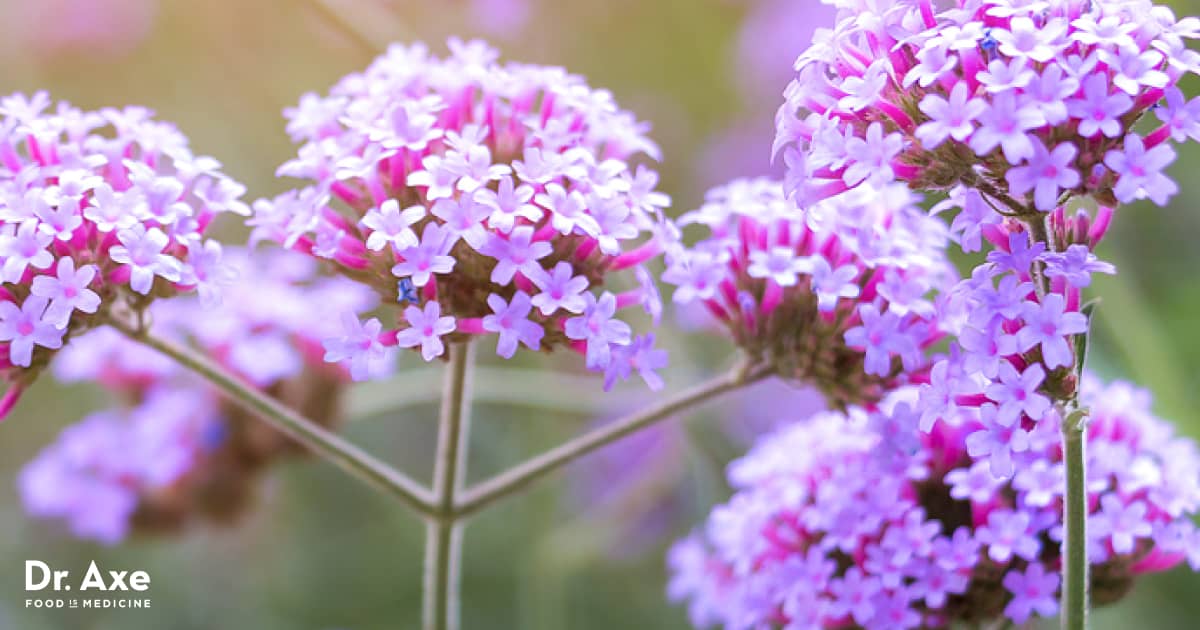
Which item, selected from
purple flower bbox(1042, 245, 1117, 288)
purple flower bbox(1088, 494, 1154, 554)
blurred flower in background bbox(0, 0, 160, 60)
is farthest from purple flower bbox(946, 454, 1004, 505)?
blurred flower in background bbox(0, 0, 160, 60)

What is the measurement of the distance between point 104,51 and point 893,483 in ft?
9.07

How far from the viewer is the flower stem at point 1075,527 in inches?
40.9

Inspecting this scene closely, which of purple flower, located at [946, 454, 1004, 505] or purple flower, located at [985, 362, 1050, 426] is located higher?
purple flower, located at [946, 454, 1004, 505]

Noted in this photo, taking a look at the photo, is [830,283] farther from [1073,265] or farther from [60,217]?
[60,217]

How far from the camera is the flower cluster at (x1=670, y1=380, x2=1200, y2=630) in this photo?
1.27 meters

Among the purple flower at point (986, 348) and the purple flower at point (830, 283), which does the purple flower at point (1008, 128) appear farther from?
the purple flower at point (830, 283)

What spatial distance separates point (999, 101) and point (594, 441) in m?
0.59

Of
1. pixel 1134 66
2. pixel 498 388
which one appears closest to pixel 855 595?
pixel 1134 66

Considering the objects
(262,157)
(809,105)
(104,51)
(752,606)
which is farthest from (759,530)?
(104,51)

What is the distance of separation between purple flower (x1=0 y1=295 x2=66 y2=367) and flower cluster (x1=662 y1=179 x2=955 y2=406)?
624mm

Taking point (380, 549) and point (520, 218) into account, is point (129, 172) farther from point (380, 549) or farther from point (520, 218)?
point (380, 549)

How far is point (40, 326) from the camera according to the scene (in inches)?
45.7

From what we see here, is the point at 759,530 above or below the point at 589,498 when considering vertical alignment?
below

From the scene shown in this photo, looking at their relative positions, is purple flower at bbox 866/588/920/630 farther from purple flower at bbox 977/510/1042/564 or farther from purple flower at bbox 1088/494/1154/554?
purple flower at bbox 1088/494/1154/554
